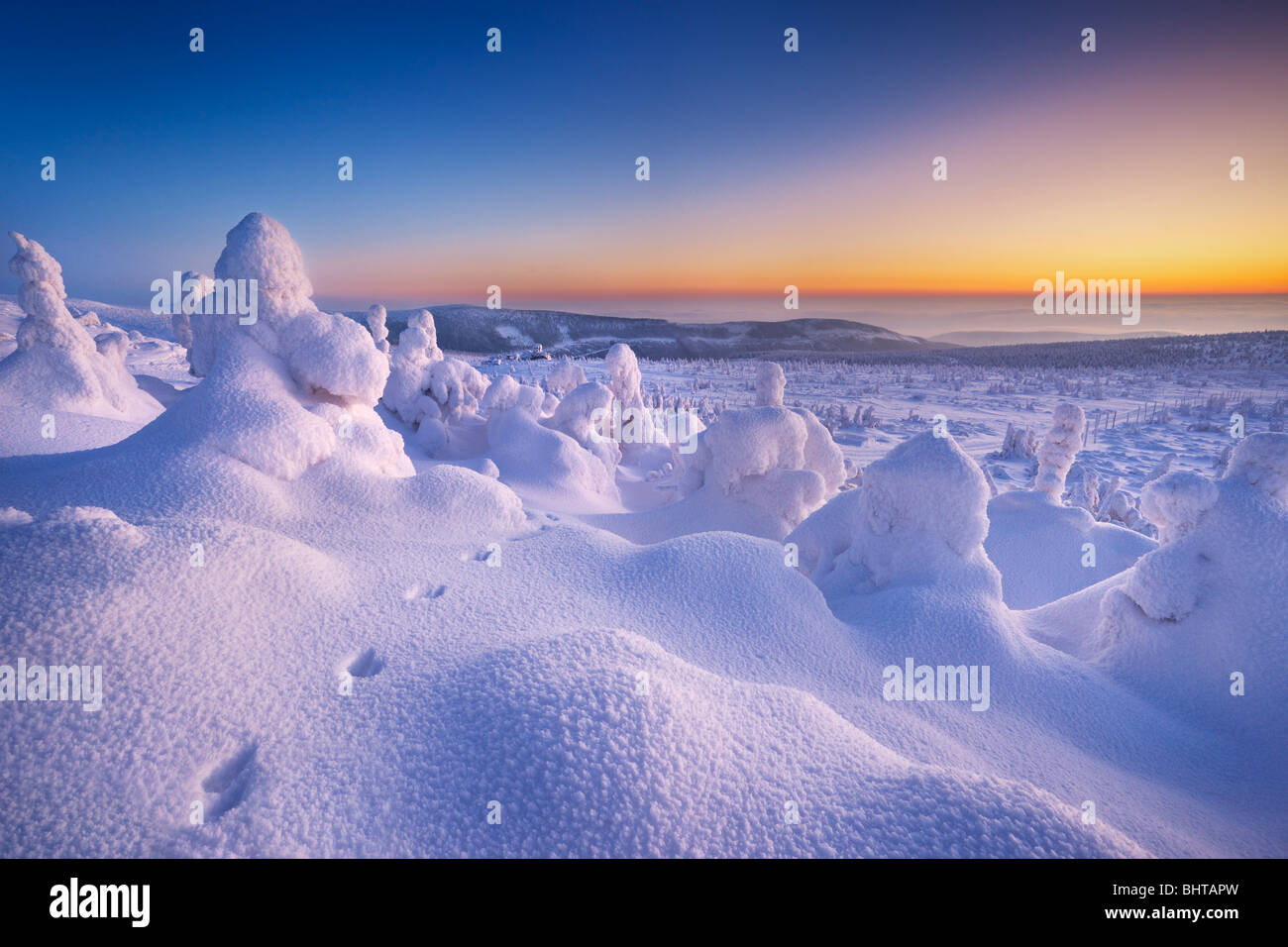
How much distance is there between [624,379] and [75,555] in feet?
61.2

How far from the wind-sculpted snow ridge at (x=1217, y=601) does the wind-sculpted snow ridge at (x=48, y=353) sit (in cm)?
1743

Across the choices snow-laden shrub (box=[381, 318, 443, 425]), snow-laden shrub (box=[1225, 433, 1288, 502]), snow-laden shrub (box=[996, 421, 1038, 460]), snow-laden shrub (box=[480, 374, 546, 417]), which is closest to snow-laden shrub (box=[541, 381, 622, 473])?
snow-laden shrub (box=[480, 374, 546, 417])

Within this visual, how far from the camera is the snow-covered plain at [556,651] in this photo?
8.60ft

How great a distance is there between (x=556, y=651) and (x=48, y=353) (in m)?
14.4

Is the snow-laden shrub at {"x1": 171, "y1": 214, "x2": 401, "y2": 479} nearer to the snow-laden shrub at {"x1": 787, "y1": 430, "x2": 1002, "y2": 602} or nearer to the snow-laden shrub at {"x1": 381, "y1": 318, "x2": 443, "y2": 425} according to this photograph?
the snow-laden shrub at {"x1": 787, "y1": 430, "x2": 1002, "y2": 602}

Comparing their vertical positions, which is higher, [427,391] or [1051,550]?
[427,391]

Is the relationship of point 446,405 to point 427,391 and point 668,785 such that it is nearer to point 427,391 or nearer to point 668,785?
point 427,391

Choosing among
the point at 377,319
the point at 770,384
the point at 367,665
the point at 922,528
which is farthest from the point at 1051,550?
the point at 377,319

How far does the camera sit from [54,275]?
36.9 feet

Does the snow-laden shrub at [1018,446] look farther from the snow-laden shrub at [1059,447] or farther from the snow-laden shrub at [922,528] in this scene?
the snow-laden shrub at [922,528]

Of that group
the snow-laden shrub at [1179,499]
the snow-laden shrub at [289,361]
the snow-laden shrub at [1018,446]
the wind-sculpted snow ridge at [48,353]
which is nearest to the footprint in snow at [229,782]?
the snow-laden shrub at [289,361]

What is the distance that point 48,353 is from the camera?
10898 millimetres
